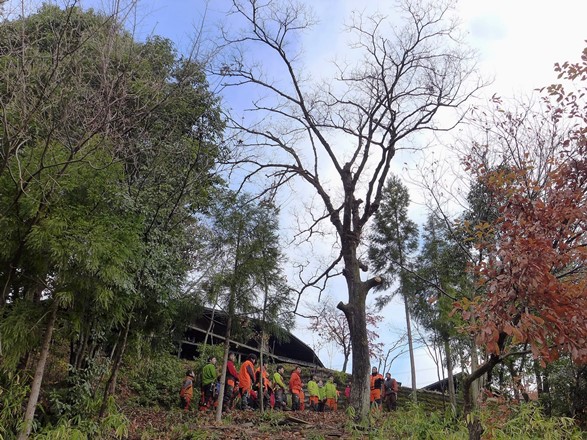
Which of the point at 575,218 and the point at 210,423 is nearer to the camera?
the point at 575,218

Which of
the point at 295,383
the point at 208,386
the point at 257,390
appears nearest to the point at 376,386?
the point at 295,383

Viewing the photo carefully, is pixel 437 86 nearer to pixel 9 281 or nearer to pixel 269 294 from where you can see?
pixel 269 294

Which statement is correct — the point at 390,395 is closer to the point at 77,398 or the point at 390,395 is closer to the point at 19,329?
the point at 77,398

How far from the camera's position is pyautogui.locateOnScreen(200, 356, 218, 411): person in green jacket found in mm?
12938

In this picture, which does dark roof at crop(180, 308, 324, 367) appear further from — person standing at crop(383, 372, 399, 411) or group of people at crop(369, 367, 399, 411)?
person standing at crop(383, 372, 399, 411)

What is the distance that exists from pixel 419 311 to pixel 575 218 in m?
15.6

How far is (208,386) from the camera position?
13.2 metres

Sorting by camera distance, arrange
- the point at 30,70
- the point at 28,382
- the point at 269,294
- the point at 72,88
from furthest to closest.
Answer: the point at 269,294 < the point at 28,382 < the point at 72,88 < the point at 30,70

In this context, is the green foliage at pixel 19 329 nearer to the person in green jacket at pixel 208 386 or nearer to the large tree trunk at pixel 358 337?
the large tree trunk at pixel 358 337

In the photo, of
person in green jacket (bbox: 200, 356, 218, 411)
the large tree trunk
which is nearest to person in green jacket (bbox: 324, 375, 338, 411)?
person in green jacket (bbox: 200, 356, 218, 411)

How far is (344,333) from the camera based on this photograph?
85.4 ft

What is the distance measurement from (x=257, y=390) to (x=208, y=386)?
5.80 ft

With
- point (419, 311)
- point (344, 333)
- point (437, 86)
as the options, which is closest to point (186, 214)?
point (437, 86)

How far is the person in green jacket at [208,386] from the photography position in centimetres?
1294
